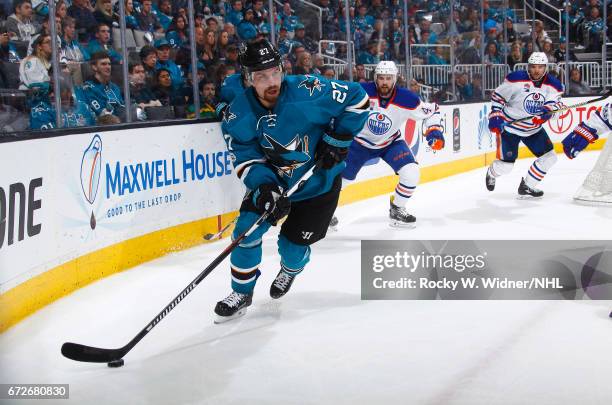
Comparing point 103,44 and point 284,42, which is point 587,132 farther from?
point 103,44

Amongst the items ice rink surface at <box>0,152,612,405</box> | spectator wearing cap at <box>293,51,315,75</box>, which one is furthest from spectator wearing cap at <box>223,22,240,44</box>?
ice rink surface at <box>0,152,612,405</box>

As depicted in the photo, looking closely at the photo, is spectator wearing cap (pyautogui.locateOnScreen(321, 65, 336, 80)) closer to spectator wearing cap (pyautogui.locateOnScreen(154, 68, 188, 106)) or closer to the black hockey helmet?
spectator wearing cap (pyautogui.locateOnScreen(154, 68, 188, 106))

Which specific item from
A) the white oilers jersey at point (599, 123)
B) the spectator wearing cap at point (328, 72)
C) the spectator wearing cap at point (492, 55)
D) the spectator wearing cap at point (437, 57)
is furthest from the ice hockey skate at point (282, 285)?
the spectator wearing cap at point (492, 55)

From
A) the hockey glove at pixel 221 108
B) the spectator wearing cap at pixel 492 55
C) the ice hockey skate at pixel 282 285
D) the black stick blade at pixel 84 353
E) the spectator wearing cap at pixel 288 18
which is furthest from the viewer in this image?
the spectator wearing cap at pixel 492 55

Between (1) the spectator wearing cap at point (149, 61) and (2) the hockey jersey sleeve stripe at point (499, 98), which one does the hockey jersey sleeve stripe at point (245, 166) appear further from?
(2) the hockey jersey sleeve stripe at point (499, 98)

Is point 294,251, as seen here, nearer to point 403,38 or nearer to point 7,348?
point 7,348

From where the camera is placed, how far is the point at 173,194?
4.97m

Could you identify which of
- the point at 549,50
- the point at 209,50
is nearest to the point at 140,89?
the point at 209,50

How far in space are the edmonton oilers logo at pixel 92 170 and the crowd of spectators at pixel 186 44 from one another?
228 mm

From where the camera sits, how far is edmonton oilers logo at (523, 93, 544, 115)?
23.8 ft

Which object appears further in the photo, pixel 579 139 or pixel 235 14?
pixel 235 14

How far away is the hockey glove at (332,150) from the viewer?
345cm

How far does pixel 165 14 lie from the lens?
5.41 meters

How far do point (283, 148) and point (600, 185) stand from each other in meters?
3.92
